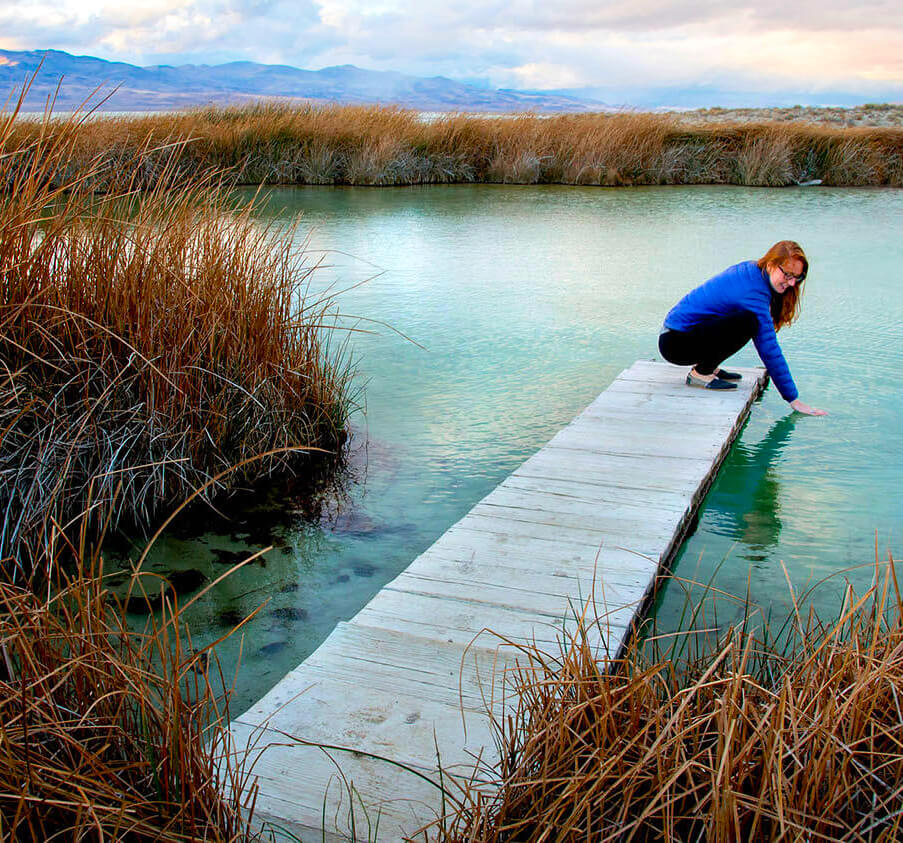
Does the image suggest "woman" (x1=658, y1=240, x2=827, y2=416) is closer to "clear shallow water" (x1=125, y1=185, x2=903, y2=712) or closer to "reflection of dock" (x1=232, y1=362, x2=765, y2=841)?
"clear shallow water" (x1=125, y1=185, x2=903, y2=712)

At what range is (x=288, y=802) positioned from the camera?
133cm

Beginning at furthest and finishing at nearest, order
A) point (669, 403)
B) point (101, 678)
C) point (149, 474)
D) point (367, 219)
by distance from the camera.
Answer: point (367, 219) → point (669, 403) → point (149, 474) → point (101, 678)

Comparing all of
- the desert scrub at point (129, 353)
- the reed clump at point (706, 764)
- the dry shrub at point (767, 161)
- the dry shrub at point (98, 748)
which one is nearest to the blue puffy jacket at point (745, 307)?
the desert scrub at point (129, 353)

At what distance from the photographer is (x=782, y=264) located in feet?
11.0

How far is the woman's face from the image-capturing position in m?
3.35

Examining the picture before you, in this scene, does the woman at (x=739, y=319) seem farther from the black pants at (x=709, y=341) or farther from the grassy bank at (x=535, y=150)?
the grassy bank at (x=535, y=150)

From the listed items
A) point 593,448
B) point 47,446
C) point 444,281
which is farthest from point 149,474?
point 444,281

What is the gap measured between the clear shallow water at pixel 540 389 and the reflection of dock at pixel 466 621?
0.24 m

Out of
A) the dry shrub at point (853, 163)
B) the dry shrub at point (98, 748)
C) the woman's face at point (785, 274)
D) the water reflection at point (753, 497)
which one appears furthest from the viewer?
the dry shrub at point (853, 163)

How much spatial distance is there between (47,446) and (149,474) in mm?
353

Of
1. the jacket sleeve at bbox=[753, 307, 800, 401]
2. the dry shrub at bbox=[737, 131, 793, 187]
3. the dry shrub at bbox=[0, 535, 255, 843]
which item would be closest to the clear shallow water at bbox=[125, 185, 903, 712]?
the jacket sleeve at bbox=[753, 307, 800, 401]

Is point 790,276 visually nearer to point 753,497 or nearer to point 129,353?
point 753,497

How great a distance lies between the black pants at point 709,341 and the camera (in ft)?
11.7

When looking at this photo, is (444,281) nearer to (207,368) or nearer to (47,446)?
(207,368)
